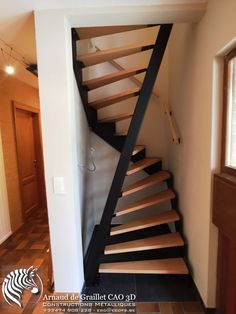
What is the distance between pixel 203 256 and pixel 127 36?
111 inches

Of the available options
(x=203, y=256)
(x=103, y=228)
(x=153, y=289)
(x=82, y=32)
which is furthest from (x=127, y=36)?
(x=153, y=289)

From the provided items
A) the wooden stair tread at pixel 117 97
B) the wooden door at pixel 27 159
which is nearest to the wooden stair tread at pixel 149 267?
the wooden stair tread at pixel 117 97

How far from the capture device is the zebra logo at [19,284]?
5.90 feet

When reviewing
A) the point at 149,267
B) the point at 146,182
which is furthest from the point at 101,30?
the point at 149,267

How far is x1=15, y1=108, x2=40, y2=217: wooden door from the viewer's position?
10.9 ft

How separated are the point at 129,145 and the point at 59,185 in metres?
0.70

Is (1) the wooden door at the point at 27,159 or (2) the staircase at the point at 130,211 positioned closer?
(2) the staircase at the point at 130,211

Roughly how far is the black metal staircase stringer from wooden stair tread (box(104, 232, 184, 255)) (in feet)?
0.57

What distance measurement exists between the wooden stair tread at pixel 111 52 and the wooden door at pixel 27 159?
6.32 feet

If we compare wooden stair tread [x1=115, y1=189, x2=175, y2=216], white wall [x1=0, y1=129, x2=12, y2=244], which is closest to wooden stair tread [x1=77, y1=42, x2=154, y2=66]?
wooden stair tread [x1=115, y1=189, x2=175, y2=216]

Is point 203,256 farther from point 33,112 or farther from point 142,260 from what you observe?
point 33,112

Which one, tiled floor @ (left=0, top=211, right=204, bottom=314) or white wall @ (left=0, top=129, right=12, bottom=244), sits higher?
white wall @ (left=0, top=129, right=12, bottom=244)

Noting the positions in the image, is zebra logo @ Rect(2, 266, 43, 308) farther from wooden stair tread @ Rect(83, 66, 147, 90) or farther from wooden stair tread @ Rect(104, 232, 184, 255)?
wooden stair tread @ Rect(83, 66, 147, 90)

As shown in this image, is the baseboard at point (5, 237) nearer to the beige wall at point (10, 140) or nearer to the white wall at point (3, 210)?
the white wall at point (3, 210)
